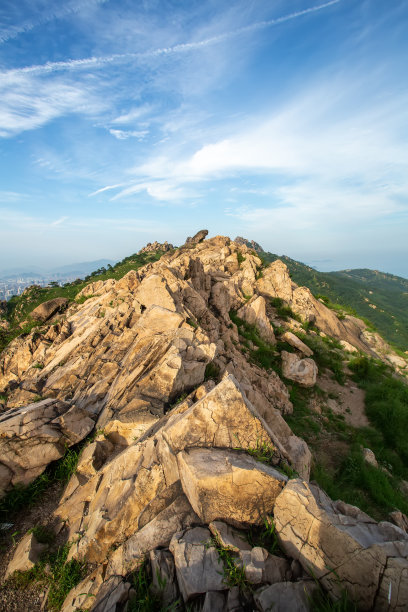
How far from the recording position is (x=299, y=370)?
16.5 m

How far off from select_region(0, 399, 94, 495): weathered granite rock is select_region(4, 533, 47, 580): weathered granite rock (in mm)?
1286

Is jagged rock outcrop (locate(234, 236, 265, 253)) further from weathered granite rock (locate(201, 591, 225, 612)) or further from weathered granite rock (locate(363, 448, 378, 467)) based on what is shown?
weathered granite rock (locate(201, 591, 225, 612))

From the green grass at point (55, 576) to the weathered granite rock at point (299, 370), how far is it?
13.8m

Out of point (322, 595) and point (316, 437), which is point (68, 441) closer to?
point (322, 595)

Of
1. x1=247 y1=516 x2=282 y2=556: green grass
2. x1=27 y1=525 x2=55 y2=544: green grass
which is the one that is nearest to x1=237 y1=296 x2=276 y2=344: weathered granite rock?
x1=247 y1=516 x2=282 y2=556: green grass

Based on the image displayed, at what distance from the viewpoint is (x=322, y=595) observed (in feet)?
10.9

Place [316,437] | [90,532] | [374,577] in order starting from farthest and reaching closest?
[316,437] < [90,532] < [374,577]

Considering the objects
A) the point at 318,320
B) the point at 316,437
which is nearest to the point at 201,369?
the point at 316,437

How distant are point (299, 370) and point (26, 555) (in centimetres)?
1483

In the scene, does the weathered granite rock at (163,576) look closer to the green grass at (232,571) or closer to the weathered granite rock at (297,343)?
the green grass at (232,571)

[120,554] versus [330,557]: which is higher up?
[330,557]

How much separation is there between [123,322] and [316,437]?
10563 millimetres

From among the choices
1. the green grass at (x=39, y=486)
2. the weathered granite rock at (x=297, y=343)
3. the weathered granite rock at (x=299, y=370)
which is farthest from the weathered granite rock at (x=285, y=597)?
the weathered granite rock at (x=297, y=343)

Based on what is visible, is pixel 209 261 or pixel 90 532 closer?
pixel 90 532
